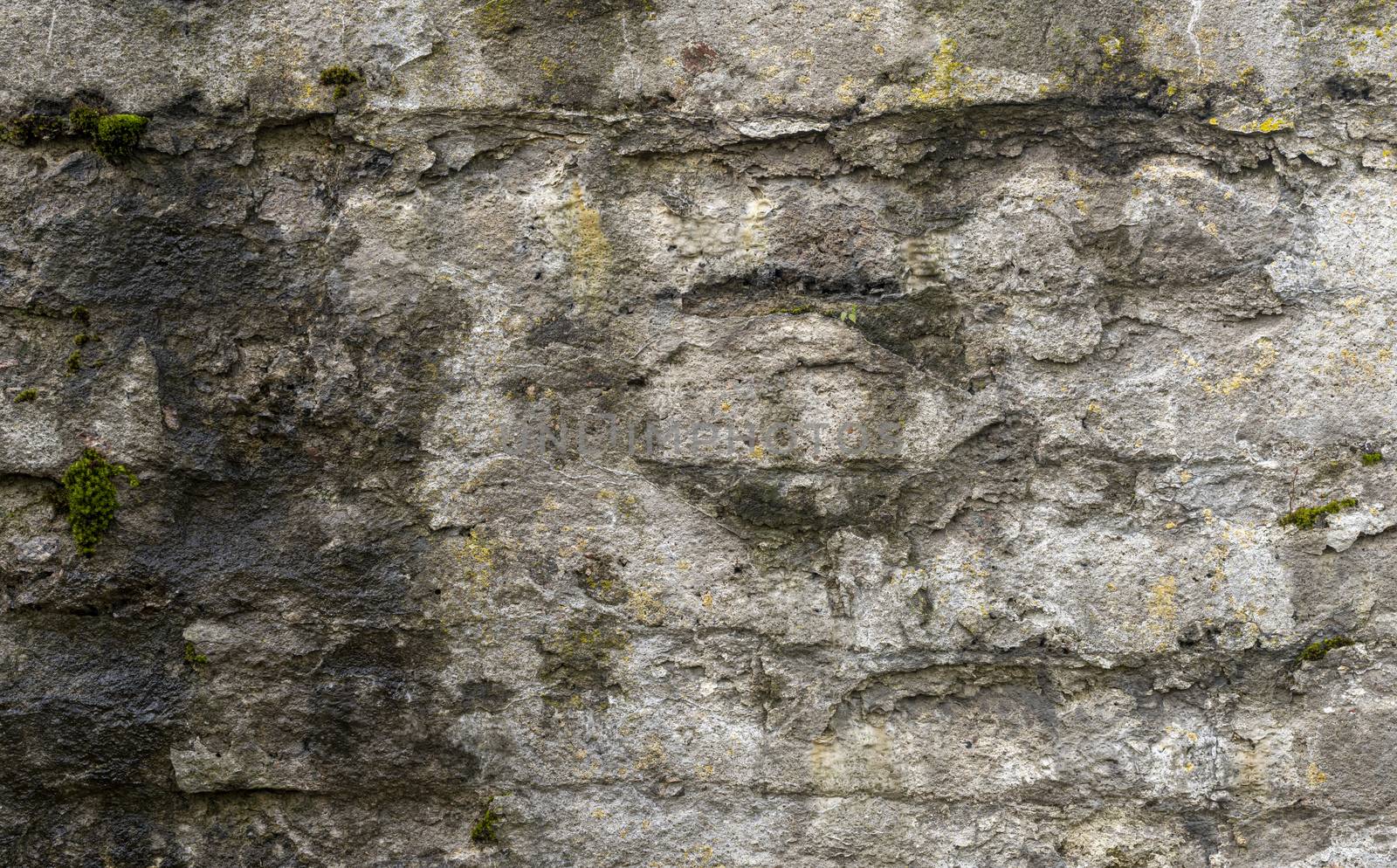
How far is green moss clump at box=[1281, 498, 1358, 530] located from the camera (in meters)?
1.62

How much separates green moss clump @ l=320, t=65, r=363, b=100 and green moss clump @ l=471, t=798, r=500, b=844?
126cm

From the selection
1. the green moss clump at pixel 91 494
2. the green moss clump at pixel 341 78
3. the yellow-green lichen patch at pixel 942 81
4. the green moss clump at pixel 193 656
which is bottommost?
the green moss clump at pixel 193 656

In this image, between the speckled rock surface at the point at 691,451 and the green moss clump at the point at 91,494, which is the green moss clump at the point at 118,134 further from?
the green moss clump at the point at 91,494

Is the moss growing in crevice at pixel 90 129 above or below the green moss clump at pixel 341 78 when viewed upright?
below

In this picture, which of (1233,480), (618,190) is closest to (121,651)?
(618,190)

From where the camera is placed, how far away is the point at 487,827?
1.72 m

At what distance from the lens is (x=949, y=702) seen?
1.70 meters

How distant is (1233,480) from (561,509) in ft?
3.74

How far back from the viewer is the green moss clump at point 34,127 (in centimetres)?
167

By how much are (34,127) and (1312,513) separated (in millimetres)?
2266

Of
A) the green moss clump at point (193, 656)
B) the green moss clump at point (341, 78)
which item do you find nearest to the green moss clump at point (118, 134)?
the green moss clump at point (341, 78)

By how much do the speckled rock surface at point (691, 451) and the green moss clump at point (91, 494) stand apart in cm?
3

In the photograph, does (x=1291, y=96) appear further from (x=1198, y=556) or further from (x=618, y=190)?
(x=618, y=190)

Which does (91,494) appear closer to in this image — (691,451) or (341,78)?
(341,78)
